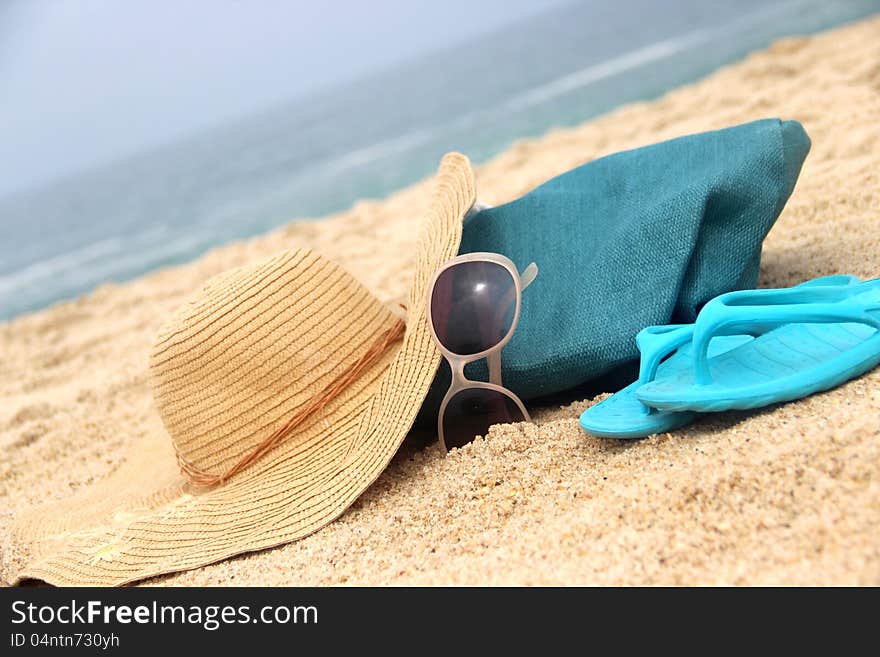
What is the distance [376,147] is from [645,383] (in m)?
10.9

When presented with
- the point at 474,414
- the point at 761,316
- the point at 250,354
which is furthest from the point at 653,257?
the point at 250,354

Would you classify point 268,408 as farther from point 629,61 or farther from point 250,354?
point 629,61

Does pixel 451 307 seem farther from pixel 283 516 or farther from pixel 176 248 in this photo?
pixel 176 248

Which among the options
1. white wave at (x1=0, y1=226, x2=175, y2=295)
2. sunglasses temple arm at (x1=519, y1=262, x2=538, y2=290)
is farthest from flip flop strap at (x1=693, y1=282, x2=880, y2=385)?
white wave at (x1=0, y1=226, x2=175, y2=295)

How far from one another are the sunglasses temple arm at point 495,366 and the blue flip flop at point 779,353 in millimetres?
316

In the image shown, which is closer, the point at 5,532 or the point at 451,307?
the point at 451,307

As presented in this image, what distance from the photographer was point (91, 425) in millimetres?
2686

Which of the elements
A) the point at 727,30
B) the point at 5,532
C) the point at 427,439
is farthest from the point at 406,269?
the point at 727,30

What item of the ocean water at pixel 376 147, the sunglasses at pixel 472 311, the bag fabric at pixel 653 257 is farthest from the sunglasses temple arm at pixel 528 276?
the ocean water at pixel 376 147

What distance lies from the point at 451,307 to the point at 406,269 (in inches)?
69.8

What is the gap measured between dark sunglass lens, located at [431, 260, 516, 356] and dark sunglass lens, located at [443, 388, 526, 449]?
0.33 ft
